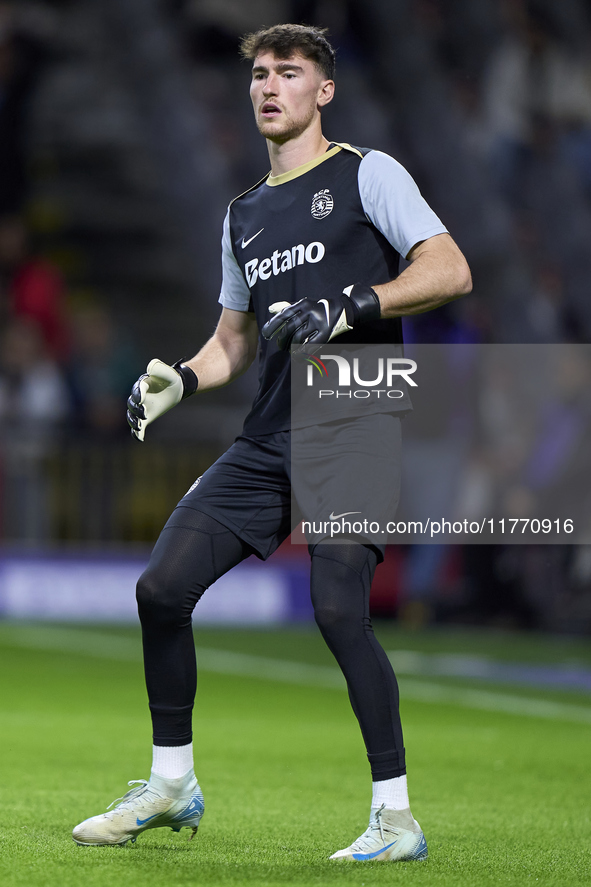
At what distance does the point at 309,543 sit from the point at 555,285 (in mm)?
11340

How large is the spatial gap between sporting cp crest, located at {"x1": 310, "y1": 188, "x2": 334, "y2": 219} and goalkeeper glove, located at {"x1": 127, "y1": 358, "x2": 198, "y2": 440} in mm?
679

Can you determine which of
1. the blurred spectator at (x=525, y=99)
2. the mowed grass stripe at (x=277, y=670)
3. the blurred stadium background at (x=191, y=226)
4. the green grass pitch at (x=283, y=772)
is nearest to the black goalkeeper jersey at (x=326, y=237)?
the green grass pitch at (x=283, y=772)

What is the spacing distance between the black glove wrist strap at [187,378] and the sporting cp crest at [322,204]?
2.26 ft

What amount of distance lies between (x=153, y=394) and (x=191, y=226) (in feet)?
36.5

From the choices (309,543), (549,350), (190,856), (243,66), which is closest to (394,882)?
(190,856)

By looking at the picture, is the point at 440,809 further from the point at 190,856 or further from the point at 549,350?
the point at 549,350

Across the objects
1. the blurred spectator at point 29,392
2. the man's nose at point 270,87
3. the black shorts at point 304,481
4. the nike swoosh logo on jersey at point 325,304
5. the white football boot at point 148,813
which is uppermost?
the blurred spectator at point 29,392

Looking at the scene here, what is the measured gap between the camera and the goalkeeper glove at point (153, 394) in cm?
463

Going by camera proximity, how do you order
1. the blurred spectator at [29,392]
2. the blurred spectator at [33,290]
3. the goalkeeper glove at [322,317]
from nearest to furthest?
the goalkeeper glove at [322,317], the blurred spectator at [29,392], the blurred spectator at [33,290]

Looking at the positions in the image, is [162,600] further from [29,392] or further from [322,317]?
[29,392]

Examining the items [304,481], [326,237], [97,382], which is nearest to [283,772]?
[304,481]

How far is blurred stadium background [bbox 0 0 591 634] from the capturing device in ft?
43.7

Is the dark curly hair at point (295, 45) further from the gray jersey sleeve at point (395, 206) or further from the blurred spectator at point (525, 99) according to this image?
the blurred spectator at point (525, 99)

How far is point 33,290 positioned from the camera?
14.0 meters
